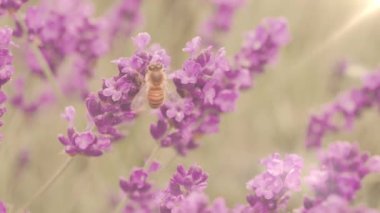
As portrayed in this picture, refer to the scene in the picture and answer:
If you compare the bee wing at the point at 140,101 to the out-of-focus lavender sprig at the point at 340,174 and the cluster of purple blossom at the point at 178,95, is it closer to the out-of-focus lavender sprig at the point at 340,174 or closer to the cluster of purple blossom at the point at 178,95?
the cluster of purple blossom at the point at 178,95

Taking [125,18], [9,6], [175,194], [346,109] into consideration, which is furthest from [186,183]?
[125,18]

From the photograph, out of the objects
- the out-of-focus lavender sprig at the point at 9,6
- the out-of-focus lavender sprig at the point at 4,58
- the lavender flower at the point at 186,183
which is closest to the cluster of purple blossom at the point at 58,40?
the out-of-focus lavender sprig at the point at 9,6

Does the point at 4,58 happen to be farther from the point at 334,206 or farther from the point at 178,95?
the point at 334,206

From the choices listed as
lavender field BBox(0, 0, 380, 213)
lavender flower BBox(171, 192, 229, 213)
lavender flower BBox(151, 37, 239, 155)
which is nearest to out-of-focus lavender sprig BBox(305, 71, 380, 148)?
lavender field BBox(0, 0, 380, 213)

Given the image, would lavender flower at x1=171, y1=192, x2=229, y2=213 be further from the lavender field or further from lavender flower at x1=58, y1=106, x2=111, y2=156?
lavender flower at x1=58, y1=106, x2=111, y2=156

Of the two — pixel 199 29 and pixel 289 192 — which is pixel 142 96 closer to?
pixel 289 192
